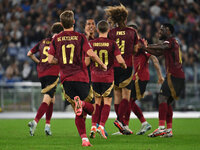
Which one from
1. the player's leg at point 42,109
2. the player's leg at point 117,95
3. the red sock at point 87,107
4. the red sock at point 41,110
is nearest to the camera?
the red sock at point 87,107

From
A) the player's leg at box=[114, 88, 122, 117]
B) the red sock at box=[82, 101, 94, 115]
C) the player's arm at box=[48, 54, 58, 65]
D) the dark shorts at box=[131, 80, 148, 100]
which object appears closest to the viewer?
the red sock at box=[82, 101, 94, 115]

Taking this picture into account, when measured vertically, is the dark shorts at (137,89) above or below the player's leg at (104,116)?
above

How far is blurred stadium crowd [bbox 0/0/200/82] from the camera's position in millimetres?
21219

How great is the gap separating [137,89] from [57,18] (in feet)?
46.3

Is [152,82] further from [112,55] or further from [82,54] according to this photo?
[82,54]

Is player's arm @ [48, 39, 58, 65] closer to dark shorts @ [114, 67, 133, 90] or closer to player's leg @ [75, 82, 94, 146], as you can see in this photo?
player's leg @ [75, 82, 94, 146]

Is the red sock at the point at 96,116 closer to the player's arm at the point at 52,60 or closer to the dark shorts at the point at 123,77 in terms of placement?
the dark shorts at the point at 123,77

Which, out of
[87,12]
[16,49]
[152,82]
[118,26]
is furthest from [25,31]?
[118,26]

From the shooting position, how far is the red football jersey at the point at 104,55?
29.5 feet

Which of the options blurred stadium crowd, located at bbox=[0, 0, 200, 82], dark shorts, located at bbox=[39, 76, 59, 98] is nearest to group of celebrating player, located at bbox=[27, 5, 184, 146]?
dark shorts, located at bbox=[39, 76, 59, 98]

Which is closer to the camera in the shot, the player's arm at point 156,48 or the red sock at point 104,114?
the player's arm at point 156,48

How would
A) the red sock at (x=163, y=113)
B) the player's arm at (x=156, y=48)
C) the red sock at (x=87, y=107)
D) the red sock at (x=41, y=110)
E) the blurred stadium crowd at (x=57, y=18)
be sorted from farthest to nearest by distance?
1. the blurred stadium crowd at (x=57, y=18)
2. the red sock at (x=41, y=110)
3. the red sock at (x=163, y=113)
4. the player's arm at (x=156, y=48)
5. the red sock at (x=87, y=107)

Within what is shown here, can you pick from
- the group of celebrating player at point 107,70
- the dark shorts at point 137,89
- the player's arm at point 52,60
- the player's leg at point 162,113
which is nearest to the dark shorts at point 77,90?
the group of celebrating player at point 107,70

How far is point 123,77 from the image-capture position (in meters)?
9.71
